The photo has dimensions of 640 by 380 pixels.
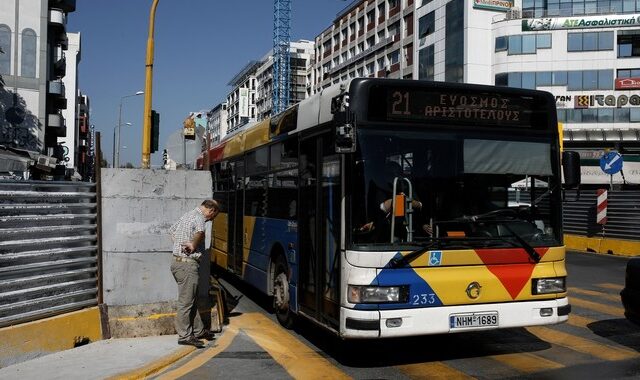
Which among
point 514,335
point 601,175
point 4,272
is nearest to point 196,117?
point 4,272

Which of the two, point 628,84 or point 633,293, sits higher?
point 628,84

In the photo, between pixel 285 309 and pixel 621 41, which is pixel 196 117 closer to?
pixel 285 309

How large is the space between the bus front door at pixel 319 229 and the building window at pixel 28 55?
121 feet

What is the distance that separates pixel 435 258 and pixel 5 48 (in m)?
39.0

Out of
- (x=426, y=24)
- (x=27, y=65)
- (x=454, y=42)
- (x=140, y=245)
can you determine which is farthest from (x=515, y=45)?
(x=140, y=245)

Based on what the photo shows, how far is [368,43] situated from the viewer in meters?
77.6

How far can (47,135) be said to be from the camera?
46.5m

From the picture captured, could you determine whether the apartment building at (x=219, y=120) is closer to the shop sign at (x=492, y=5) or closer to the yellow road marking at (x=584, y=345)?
the shop sign at (x=492, y=5)

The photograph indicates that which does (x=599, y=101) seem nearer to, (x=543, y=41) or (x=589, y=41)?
(x=589, y=41)

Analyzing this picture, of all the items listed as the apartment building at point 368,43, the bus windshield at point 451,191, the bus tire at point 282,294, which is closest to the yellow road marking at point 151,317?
the bus tire at point 282,294

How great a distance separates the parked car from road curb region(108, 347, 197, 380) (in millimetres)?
5198

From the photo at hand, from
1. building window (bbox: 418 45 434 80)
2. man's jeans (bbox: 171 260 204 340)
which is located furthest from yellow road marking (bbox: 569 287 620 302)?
building window (bbox: 418 45 434 80)

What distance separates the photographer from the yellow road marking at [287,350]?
6367 mm

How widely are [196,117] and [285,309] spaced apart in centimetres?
364
